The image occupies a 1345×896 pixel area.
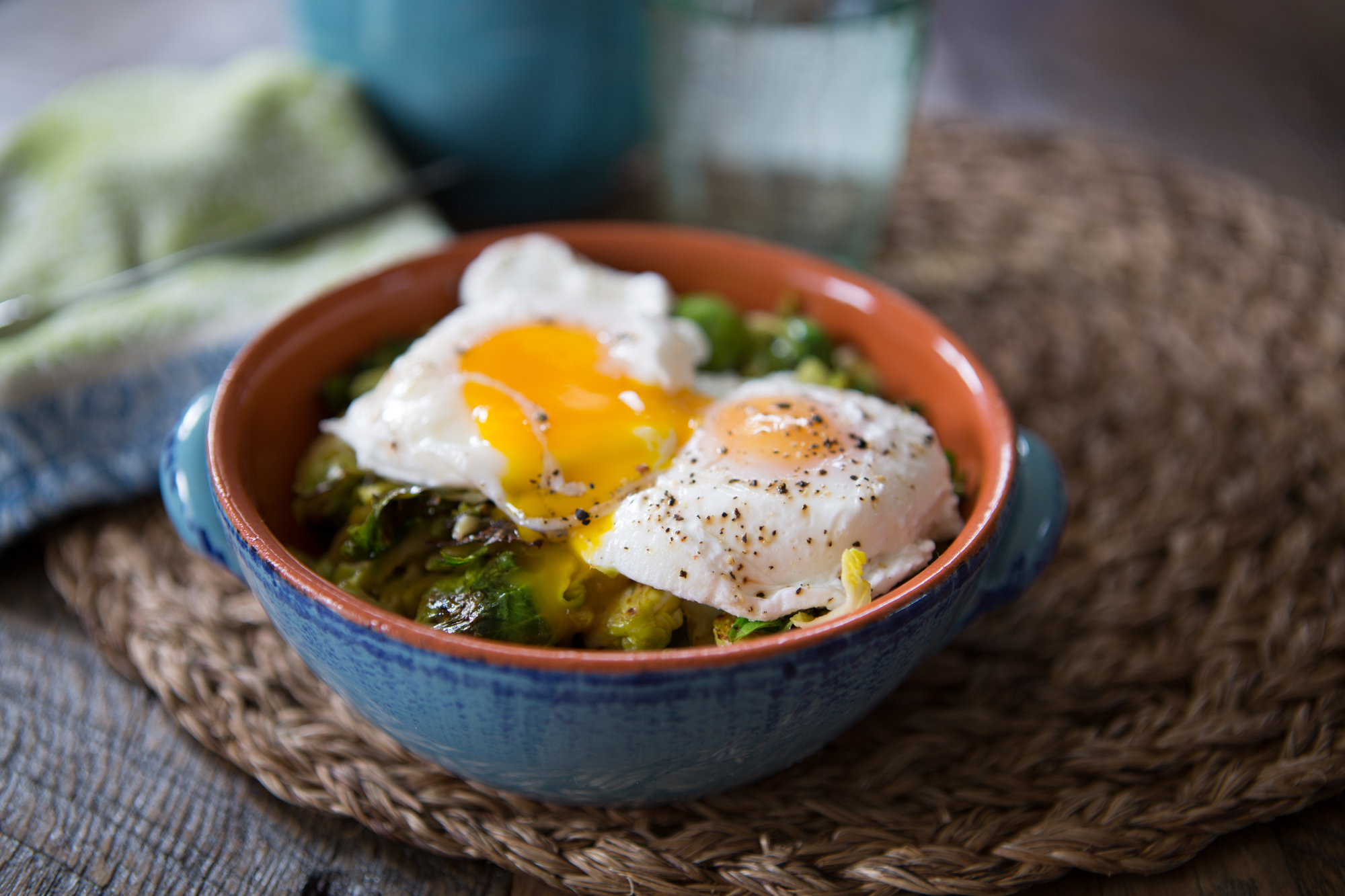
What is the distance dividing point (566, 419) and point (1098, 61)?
14.7 ft

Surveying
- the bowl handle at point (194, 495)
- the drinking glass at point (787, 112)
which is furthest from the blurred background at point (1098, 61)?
the bowl handle at point (194, 495)

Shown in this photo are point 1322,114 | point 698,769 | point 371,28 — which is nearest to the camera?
point 698,769

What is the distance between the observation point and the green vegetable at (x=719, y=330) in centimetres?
253

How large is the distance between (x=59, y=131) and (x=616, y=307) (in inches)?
87.9

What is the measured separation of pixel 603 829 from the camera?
193cm

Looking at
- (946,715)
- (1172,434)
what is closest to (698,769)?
(946,715)

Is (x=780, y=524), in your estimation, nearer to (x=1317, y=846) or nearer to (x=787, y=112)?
(x=1317, y=846)

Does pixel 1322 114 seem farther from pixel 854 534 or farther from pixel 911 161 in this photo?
pixel 854 534

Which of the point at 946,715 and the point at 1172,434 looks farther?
the point at 1172,434

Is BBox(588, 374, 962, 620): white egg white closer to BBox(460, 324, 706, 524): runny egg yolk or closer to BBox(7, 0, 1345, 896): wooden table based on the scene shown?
BBox(460, 324, 706, 524): runny egg yolk

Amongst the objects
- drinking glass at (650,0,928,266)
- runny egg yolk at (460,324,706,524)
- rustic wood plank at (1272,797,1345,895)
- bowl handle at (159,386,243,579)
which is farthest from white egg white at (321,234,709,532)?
rustic wood plank at (1272,797,1345,895)

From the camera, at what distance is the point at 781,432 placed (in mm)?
2064

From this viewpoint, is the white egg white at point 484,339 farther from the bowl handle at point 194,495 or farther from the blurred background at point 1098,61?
the blurred background at point 1098,61

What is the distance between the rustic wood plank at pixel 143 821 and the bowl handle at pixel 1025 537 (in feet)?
3.57
